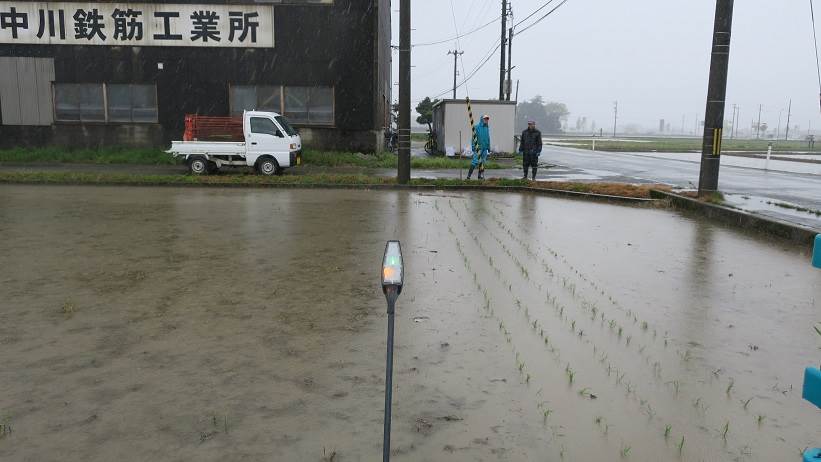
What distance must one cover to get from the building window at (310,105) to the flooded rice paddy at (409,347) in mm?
14860

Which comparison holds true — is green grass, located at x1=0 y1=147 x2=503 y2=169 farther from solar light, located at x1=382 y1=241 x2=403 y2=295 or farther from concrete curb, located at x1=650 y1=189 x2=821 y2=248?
solar light, located at x1=382 y1=241 x2=403 y2=295

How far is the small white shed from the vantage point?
1071 inches

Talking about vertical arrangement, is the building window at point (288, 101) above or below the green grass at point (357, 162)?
above

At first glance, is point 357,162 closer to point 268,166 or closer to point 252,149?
point 268,166

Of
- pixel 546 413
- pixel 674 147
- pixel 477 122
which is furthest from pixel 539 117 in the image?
pixel 546 413

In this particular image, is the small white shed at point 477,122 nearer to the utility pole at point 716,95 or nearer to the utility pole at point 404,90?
the utility pole at point 404,90

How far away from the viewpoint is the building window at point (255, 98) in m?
23.5

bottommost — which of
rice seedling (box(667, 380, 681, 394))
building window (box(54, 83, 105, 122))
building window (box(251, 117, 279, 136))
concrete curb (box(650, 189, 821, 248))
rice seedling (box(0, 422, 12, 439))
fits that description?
rice seedling (box(0, 422, 12, 439))

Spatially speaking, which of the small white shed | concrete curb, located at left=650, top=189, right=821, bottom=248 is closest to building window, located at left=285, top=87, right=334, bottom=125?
the small white shed

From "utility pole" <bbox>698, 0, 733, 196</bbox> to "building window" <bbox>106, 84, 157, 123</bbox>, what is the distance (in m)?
18.4

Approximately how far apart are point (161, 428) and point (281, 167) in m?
15.0

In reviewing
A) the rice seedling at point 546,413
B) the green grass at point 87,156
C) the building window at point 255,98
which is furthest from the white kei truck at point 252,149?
the rice seedling at point 546,413

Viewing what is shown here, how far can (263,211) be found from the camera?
38.0 ft

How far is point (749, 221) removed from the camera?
10.4 metres
